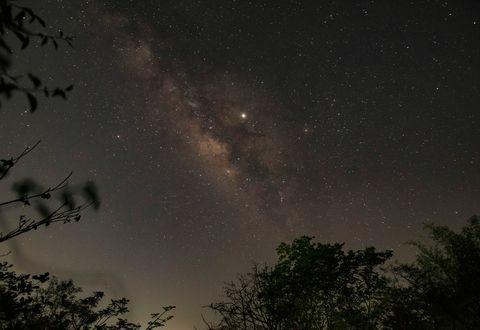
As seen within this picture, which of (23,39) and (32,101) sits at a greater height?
(23,39)

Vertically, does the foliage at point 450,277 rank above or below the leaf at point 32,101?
above

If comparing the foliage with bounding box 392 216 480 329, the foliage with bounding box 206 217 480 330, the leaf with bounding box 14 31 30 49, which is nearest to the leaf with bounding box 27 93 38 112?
the leaf with bounding box 14 31 30 49

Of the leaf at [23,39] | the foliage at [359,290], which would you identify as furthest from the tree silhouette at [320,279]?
the leaf at [23,39]

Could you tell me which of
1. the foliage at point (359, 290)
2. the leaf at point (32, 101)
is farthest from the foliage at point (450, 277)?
the leaf at point (32, 101)

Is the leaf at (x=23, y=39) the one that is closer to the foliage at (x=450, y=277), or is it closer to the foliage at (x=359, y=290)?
the foliage at (x=359, y=290)

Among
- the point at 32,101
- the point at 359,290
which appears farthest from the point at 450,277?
the point at 32,101

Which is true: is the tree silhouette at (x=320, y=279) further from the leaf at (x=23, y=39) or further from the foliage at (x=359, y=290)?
the leaf at (x=23, y=39)

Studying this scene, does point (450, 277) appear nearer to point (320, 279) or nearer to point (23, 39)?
point (320, 279)

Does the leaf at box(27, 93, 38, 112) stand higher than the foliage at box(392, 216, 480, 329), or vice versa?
the foliage at box(392, 216, 480, 329)

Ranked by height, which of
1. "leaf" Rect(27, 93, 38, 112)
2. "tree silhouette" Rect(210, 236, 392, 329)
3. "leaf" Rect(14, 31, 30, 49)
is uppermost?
"tree silhouette" Rect(210, 236, 392, 329)

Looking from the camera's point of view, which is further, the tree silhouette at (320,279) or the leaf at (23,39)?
the tree silhouette at (320,279)

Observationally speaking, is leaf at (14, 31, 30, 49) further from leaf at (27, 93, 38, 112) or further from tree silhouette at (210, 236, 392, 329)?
tree silhouette at (210, 236, 392, 329)

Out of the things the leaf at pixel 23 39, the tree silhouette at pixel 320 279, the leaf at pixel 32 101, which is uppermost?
the tree silhouette at pixel 320 279

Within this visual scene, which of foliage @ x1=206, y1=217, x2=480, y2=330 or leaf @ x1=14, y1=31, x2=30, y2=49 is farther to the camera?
foliage @ x1=206, y1=217, x2=480, y2=330
